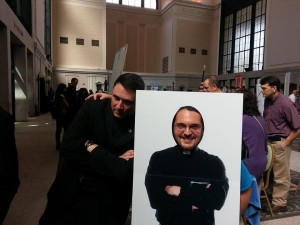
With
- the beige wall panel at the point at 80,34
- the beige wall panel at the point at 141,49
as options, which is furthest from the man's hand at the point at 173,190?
the beige wall panel at the point at 141,49

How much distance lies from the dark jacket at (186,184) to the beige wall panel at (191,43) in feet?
79.2

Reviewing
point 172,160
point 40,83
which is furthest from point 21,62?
point 172,160

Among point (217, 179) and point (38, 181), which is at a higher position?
point (217, 179)

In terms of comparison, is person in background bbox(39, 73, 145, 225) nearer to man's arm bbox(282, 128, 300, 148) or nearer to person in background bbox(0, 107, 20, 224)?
person in background bbox(0, 107, 20, 224)

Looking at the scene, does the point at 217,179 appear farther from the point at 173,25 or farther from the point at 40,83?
the point at 173,25

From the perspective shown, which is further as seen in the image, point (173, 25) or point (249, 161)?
point (173, 25)

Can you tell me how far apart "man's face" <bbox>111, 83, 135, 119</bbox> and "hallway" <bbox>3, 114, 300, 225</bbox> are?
83.2 inches

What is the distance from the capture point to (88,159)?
1.52m

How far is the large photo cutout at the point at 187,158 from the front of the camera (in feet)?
4.32

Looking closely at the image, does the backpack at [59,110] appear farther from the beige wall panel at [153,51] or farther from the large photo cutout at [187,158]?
the beige wall panel at [153,51]

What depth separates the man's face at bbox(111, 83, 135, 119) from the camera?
4.79ft

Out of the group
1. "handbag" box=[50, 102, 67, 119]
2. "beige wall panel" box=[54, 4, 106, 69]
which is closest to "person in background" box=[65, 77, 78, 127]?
"handbag" box=[50, 102, 67, 119]

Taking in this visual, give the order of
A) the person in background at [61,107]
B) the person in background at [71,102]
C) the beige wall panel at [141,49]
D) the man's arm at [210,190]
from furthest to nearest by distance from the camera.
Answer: the beige wall panel at [141,49], the person in background at [61,107], the person in background at [71,102], the man's arm at [210,190]

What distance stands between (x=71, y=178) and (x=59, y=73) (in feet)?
71.1
